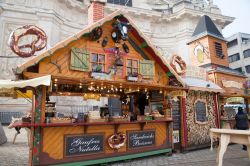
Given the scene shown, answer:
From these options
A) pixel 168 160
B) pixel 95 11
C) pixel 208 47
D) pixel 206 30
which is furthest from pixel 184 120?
pixel 206 30

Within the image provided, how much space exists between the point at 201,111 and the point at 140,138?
16.8ft

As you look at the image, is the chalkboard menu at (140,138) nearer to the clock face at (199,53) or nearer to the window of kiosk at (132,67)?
the window of kiosk at (132,67)

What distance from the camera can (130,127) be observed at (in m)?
10.1

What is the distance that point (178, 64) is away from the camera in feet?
44.5

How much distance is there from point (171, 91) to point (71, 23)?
21309mm

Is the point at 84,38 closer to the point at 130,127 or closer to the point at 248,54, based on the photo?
the point at 130,127

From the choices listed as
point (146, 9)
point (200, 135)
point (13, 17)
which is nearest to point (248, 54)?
point (146, 9)

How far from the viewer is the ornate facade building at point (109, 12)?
24578 mm

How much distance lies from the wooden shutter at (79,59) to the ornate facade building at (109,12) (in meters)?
16.0

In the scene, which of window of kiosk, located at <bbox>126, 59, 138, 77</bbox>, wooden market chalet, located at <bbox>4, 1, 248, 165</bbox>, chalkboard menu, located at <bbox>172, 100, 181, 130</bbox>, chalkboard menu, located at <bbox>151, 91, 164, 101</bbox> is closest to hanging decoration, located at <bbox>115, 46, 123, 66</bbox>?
wooden market chalet, located at <bbox>4, 1, 248, 165</bbox>

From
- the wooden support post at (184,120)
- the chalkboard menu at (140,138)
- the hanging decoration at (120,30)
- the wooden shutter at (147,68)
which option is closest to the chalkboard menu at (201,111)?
the wooden support post at (184,120)

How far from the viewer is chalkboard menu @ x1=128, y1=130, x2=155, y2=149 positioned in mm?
10047

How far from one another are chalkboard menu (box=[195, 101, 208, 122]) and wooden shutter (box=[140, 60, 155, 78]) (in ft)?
13.0

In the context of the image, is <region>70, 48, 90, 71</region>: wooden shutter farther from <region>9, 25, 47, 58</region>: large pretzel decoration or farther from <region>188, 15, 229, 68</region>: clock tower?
<region>188, 15, 229, 68</region>: clock tower
